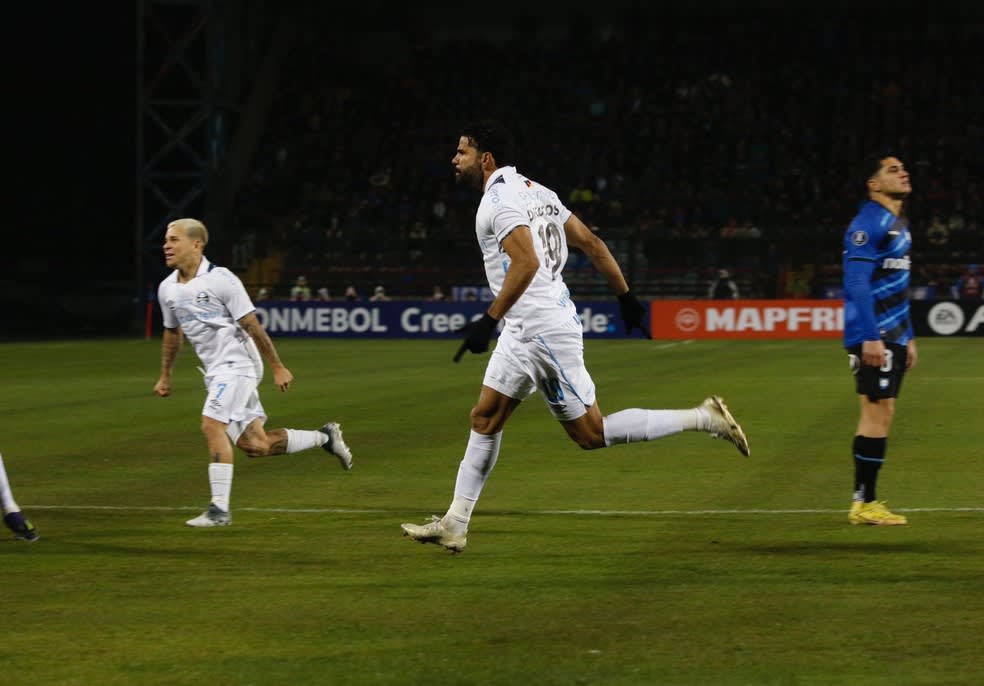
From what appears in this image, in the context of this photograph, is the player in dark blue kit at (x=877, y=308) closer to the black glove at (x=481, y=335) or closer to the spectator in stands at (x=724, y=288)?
the black glove at (x=481, y=335)

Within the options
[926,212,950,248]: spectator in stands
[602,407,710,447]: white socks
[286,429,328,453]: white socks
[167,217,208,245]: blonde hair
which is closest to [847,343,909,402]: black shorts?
[602,407,710,447]: white socks

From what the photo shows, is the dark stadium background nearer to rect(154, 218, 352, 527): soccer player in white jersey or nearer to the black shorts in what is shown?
rect(154, 218, 352, 527): soccer player in white jersey

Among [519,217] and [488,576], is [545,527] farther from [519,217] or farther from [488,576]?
[519,217]

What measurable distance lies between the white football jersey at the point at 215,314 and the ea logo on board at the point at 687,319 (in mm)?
27072

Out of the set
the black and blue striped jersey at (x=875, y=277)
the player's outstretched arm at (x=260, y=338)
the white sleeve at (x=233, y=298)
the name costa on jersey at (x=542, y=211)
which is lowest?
the player's outstretched arm at (x=260, y=338)

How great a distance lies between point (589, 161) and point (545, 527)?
33.3 meters

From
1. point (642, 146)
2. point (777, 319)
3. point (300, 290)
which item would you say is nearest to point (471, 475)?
point (777, 319)

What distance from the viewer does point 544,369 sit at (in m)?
7.93

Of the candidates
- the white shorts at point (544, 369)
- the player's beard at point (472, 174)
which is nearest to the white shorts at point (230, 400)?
the white shorts at point (544, 369)

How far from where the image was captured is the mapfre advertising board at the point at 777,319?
3488cm

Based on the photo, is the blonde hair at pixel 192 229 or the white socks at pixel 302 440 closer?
the blonde hair at pixel 192 229

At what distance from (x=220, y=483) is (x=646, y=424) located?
104 inches

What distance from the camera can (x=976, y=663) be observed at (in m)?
5.63

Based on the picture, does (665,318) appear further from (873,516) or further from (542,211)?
(542,211)
